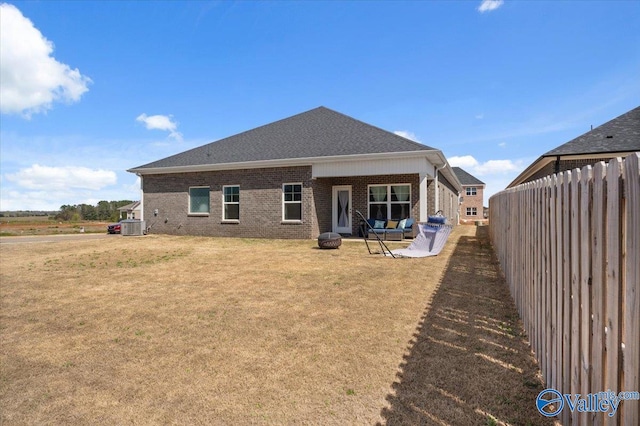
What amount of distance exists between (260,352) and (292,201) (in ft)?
40.1

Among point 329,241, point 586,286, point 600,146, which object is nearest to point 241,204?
point 329,241

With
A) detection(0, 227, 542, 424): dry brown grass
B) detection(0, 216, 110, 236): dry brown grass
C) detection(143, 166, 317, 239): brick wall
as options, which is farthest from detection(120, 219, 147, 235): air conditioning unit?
detection(0, 227, 542, 424): dry brown grass

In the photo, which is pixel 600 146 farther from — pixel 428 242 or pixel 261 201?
pixel 261 201

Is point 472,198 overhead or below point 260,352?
overhead

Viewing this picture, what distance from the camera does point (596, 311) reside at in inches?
65.9

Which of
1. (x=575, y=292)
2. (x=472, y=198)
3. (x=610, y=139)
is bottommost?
(x=575, y=292)

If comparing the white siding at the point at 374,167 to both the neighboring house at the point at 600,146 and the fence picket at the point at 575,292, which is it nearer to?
the neighboring house at the point at 600,146

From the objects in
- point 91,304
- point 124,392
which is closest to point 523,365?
point 124,392

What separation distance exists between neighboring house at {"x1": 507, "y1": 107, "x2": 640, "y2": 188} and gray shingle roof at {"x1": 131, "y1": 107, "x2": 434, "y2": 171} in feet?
18.7

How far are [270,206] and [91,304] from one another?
35.0 feet

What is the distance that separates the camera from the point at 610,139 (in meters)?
13.1

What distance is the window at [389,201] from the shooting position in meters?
15.7

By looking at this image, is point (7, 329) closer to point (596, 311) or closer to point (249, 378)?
point (249, 378)

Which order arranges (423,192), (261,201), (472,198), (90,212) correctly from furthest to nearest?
(90,212) < (472,198) < (261,201) < (423,192)
